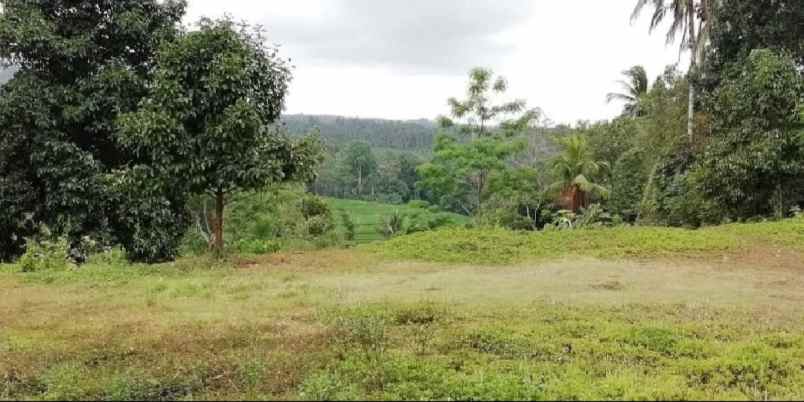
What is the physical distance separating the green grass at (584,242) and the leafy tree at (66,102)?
505cm

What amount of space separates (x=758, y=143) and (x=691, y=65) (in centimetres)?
461

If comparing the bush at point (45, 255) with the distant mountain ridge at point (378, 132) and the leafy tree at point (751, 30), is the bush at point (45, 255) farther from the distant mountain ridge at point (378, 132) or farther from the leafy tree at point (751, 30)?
the distant mountain ridge at point (378, 132)

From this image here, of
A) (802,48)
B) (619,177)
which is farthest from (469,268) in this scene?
(619,177)

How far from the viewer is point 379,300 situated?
7340mm

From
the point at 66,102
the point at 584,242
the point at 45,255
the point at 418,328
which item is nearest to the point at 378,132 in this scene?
the point at 66,102

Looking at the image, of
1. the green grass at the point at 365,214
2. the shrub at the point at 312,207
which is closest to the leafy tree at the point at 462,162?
the shrub at the point at 312,207

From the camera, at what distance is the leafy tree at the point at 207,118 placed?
9.74 meters

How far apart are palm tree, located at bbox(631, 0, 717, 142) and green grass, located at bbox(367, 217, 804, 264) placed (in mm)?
6342

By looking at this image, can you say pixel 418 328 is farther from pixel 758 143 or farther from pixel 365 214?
pixel 365 214

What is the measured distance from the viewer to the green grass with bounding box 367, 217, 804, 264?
1105cm

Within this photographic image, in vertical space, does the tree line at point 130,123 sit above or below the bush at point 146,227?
above

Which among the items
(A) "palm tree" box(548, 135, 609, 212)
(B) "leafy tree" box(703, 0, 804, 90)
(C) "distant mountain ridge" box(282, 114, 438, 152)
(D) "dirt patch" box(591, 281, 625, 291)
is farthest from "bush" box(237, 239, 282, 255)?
(C) "distant mountain ridge" box(282, 114, 438, 152)

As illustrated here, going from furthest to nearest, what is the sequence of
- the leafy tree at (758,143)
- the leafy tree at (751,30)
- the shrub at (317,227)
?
the shrub at (317,227) < the leafy tree at (751,30) < the leafy tree at (758,143)

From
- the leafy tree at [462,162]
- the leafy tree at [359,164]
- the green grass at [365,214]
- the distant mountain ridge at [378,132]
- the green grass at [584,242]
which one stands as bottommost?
the green grass at [365,214]
